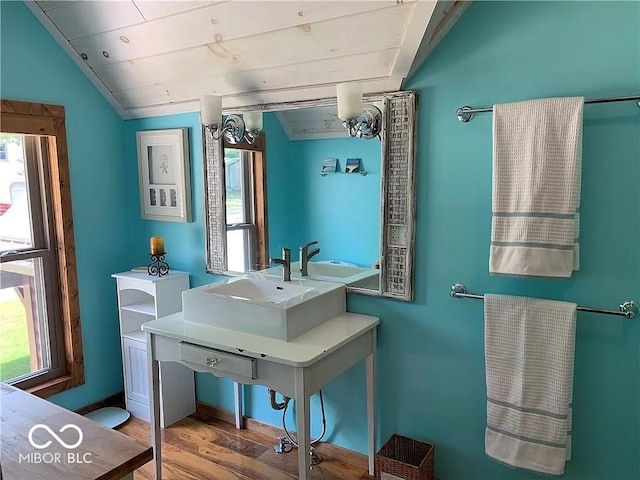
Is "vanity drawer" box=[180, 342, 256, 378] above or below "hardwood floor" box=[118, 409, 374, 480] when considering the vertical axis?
above

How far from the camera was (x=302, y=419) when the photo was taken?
5.66ft

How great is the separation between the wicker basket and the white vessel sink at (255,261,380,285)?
722mm

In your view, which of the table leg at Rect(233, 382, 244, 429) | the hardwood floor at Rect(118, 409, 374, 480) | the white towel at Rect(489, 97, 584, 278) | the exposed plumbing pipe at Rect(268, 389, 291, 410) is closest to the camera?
the white towel at Rect(489, 97, 584, 278)

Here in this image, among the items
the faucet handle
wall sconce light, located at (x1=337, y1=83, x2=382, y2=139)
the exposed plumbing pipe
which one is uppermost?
wall sconce light, located at (x1=337, y1=83, x2=382, y2=139)

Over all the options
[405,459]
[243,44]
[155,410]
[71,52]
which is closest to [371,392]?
[405,459]

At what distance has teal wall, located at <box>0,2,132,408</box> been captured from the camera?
2400 millimetres

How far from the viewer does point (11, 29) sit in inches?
91.5

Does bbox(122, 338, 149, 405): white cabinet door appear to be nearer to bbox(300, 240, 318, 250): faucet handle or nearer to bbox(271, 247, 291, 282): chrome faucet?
bbox(271, 247, 291, 282): chrome faucet

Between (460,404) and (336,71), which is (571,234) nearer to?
(460,404)

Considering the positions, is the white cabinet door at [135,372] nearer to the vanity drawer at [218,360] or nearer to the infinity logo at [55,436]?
the vanity drawer at [218,360]

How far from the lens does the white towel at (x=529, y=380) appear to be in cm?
171

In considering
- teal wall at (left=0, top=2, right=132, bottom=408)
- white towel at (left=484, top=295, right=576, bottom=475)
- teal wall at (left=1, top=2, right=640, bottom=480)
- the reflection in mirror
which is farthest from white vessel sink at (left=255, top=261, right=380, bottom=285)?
teal wall at (left=0, top=2, right=132, bottom=408)

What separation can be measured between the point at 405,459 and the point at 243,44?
189 centimetres

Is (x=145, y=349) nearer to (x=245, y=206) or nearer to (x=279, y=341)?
(x=245, y=206)
